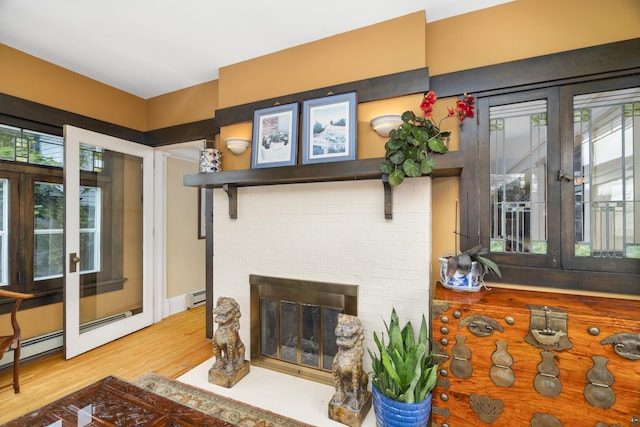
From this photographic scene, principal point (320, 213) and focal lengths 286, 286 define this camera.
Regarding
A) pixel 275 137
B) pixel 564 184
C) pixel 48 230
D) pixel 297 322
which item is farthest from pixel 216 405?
pixel 564 184

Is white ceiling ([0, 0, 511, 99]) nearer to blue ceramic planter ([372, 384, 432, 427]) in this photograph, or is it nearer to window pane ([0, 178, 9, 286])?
window pane ([0, 178, 9, 286])

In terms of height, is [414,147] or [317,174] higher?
[414,147]

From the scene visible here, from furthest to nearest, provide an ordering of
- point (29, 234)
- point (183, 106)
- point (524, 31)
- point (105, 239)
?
1. point (183, 106)
2. point (105, 239)
3. point (29, 234)
4. point (524, 31)

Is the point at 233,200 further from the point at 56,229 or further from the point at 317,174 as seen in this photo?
the point at 56,229

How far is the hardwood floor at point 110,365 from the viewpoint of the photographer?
2043 mm

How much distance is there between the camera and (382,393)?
1.61 meters

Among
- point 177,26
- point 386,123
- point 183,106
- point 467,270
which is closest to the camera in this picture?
point 467,270

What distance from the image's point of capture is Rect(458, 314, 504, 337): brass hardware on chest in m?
1.50

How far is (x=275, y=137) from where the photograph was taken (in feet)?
7.72

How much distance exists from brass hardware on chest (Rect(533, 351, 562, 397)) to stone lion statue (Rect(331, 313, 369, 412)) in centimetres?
92

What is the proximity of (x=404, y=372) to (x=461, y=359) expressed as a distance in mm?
315

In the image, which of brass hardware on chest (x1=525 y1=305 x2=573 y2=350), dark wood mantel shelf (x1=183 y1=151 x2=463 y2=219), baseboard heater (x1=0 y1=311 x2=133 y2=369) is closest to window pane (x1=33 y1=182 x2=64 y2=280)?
baseboard heater (x1=0 y1=311 x2=133 y2=369)

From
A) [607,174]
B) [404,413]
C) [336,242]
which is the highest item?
[607,174]

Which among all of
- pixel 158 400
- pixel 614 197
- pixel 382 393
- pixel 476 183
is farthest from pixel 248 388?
pixel 614 197
